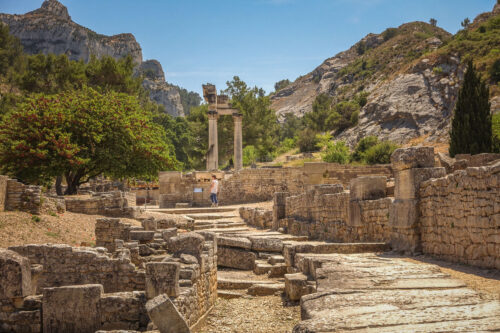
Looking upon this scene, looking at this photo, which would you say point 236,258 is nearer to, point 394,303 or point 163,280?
point 163,280

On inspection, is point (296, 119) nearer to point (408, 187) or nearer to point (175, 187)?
point (175, 187)

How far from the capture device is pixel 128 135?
20.5 meters

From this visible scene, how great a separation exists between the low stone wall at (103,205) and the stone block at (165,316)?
1195 centimetres

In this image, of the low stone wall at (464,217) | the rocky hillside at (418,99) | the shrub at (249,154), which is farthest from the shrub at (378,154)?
the low stone wall at (464,217)

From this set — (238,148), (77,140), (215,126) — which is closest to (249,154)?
(238,148)

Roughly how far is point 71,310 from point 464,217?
555 centimetres

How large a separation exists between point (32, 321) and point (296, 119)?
8287 centimetres

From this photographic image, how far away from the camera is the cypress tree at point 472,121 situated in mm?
23375

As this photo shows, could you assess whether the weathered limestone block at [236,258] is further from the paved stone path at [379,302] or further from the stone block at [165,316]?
the stone block at [165,316]

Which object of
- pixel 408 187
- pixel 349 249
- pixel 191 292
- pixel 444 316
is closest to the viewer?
pixel 444 316

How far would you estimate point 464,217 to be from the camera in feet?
20.5

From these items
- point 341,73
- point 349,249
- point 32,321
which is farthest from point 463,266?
point 341,73

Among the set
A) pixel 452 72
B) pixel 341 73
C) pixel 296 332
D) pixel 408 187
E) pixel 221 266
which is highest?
pixel 341 73

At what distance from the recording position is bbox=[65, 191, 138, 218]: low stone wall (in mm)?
16312
